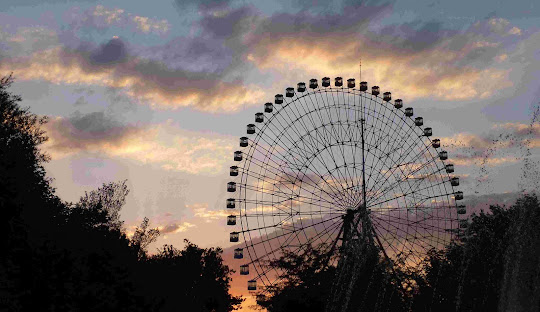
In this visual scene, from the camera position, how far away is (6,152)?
113 feet

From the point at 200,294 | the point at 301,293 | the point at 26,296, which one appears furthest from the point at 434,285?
the point at 26,296

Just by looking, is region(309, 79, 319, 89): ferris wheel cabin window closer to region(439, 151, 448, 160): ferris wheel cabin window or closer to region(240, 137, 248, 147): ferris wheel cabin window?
region(240, 137, 248, 147): ferris wheel cabin window

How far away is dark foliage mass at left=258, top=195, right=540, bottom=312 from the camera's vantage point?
44250 millimetres

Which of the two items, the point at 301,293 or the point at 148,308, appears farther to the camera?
the point at 301,293

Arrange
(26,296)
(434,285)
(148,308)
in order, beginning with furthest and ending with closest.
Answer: (434,285) → (148,308) → (26,296)

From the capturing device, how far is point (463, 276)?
2077 inches

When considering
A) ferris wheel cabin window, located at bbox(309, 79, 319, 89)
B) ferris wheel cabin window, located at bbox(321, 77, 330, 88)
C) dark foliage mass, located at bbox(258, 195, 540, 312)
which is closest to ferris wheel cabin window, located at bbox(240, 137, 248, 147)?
ferris wheel cabin window, located at bbox(309, 79, 319, 89)

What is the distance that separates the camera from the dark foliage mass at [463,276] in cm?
4425

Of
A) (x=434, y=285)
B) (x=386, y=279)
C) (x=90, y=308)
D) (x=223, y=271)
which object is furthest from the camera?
(x=223, y=271)

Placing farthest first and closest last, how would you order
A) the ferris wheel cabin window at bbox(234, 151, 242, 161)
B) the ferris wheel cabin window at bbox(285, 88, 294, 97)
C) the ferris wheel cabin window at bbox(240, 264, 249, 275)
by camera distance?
the ferris wheel cabin window at bbox(285, 88, 294, 97) < the ferris wheel cabin window at bbox(234, 151, 242, 161) < the ferris wheel cabin window at bbox(240, 264, 249, 275)

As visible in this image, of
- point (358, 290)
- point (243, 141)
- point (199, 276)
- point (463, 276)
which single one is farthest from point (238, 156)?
point (199, 276)

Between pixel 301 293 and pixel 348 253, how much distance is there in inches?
697

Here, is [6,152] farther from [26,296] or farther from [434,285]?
[434,285]

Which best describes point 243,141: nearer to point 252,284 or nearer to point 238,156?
point 238,156
